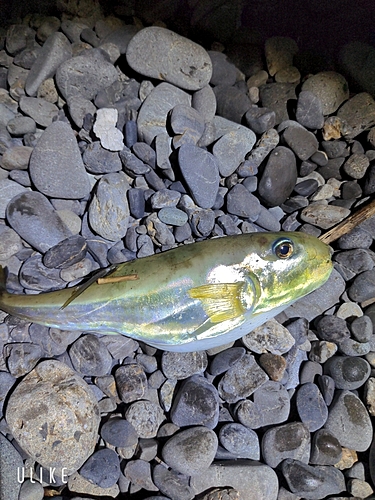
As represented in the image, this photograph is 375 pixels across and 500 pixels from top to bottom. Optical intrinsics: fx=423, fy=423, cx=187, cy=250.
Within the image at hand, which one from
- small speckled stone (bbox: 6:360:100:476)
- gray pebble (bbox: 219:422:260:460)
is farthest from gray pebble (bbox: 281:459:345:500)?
small speckled stone (bbox: 6:360:100:476)

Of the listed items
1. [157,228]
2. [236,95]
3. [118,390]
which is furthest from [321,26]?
[118,390]

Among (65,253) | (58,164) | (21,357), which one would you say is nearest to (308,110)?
(58,164)

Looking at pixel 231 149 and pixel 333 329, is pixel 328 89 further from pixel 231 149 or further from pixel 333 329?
pixel 333 329

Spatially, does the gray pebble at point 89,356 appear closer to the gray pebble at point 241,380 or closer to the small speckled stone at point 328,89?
the gray pebble at point 241,380

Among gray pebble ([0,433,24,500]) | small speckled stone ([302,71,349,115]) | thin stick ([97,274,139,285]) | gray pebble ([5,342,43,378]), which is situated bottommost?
gray pebble ([0,433,24,500])

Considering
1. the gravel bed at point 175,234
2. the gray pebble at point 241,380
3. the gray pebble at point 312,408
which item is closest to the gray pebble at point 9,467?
the gravel bed at point 175,234

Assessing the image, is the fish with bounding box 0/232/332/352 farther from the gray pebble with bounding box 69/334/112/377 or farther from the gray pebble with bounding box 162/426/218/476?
the gray pebble with bounding box 162/426/218/476

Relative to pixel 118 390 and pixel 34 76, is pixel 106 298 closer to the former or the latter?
pixel 118 390
